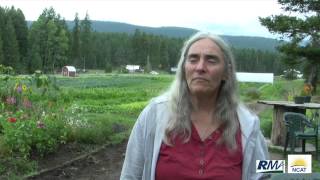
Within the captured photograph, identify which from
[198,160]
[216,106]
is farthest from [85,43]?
[198,160]

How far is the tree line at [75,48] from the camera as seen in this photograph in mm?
87500

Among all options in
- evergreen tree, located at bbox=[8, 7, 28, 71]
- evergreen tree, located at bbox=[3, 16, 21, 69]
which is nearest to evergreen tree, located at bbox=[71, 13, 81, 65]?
evergreen tree, located at bbox=[8, 7, 28, 71]

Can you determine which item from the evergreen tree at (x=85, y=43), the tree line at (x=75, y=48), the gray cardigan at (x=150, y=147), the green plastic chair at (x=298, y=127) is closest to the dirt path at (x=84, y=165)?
the green plastic chair at (x=298, y=127)

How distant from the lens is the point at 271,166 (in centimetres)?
230

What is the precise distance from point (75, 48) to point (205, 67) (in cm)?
11053

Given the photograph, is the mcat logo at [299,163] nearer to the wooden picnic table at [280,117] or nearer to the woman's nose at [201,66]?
the woman's nose at [201,66]

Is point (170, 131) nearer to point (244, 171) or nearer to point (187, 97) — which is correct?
point (187, 97)

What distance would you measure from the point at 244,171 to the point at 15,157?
19.3ft

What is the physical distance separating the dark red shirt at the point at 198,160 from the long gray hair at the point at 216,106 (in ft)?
0.11

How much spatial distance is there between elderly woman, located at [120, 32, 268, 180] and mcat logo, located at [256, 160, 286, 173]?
0.40 meters

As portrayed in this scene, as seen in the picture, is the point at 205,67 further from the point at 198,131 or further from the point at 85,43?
the point at 85,43

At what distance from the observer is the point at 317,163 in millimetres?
9445

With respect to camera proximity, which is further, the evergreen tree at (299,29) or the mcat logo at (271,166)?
the evergreen tree at (299,29)

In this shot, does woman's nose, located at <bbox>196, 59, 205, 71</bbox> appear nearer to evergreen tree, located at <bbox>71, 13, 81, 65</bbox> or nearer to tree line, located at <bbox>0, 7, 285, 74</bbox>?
tree line, located at <bbox>0, 7, 285, 74</bbox>
